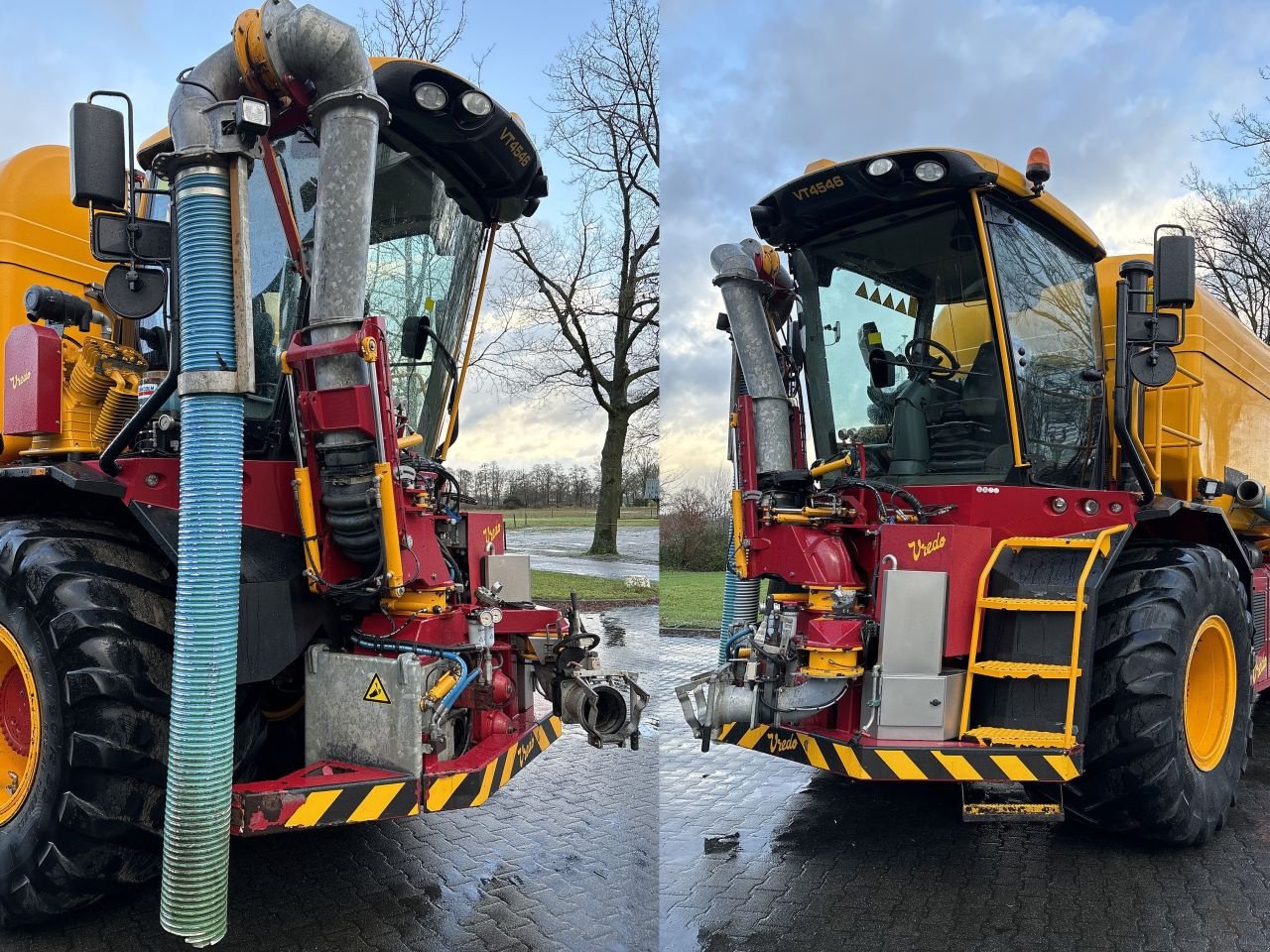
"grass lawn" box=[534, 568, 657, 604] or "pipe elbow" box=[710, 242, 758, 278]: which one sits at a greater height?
"pipe elbow" box=[710, 242, 758, 278]

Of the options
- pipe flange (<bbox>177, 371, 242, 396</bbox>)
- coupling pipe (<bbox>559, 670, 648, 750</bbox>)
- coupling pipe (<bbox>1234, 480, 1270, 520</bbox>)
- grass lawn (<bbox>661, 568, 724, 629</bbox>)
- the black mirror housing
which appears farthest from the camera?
grass lawn (<bbox>661, 568, 724, 629</bbox>)

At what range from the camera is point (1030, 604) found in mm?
4133

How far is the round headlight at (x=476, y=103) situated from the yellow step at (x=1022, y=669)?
129 inches

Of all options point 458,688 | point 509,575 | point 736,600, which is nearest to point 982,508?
point 736,600

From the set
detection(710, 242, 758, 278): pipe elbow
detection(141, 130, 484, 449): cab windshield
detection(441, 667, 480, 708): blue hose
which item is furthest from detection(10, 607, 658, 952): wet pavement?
detection(710, 242, 758, 278): pipe elbow

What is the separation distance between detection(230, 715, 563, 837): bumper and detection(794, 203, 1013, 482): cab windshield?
2.82 meters

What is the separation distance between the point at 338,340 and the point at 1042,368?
11.8 ft

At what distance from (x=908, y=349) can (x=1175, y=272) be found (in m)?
1.32

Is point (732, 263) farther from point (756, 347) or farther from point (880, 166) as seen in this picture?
point (880, 166)

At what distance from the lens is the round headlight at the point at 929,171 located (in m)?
4.71

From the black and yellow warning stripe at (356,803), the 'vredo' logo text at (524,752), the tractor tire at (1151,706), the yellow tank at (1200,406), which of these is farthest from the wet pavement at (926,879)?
the yellow tank at (1200,406)

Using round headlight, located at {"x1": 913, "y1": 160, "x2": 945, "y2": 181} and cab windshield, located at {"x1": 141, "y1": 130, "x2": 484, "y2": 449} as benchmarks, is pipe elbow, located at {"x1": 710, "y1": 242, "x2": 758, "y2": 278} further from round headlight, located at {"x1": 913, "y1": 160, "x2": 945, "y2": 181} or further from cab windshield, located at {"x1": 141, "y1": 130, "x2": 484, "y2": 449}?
cab windshield, located at {"x1": 141, "y1": 130, "x2": 484, "y2": 449}

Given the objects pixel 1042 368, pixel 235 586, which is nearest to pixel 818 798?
pixel 1042 368

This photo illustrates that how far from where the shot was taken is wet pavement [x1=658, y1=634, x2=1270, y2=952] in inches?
140
